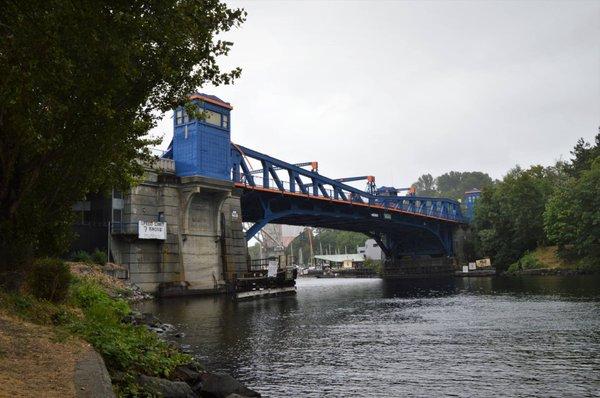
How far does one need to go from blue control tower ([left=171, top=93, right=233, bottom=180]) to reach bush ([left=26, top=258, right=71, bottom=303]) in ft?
112

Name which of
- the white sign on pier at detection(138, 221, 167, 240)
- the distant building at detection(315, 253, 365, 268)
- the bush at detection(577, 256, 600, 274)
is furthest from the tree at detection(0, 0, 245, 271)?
the distant building at detection(315, 253, 365, 268)

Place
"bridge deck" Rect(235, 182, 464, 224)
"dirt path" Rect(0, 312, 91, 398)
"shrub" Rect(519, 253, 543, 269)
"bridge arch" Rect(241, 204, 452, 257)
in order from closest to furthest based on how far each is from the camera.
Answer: "dirt path" Rect(0, 312, 91, 398)
"bridge deck" Rect(235, 182, 464, 224)
"bridge arch" Rect(241, 204, 452, 257)
"shrub" Rect(519, 253, 543, 269)

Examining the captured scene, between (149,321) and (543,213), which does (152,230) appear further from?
(543,213)

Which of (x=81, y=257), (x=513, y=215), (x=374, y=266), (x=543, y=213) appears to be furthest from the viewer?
(x=374, y=266)

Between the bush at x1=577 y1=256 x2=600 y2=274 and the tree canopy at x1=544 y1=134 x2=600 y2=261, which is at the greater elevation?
the tree canopy at x1=544 y1=134 x2=600 y2=261

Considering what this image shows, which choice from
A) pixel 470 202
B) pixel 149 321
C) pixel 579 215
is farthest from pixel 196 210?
pixel 470 202

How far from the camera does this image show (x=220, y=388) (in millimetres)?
12016

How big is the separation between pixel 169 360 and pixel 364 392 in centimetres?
519

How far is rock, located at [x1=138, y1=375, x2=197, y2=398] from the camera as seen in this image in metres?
10.0

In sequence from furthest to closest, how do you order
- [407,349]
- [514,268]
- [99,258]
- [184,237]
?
1. [514,268]
2. [184,237]
3. [99,258]
4. [407,349]

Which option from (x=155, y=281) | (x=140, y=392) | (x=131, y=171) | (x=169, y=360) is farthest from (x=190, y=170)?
(x=140, y=392)

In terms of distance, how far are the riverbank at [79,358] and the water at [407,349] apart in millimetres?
2334

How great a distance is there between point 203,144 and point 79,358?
42.6 metres

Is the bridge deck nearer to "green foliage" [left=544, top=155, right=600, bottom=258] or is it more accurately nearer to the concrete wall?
the concrete wall
